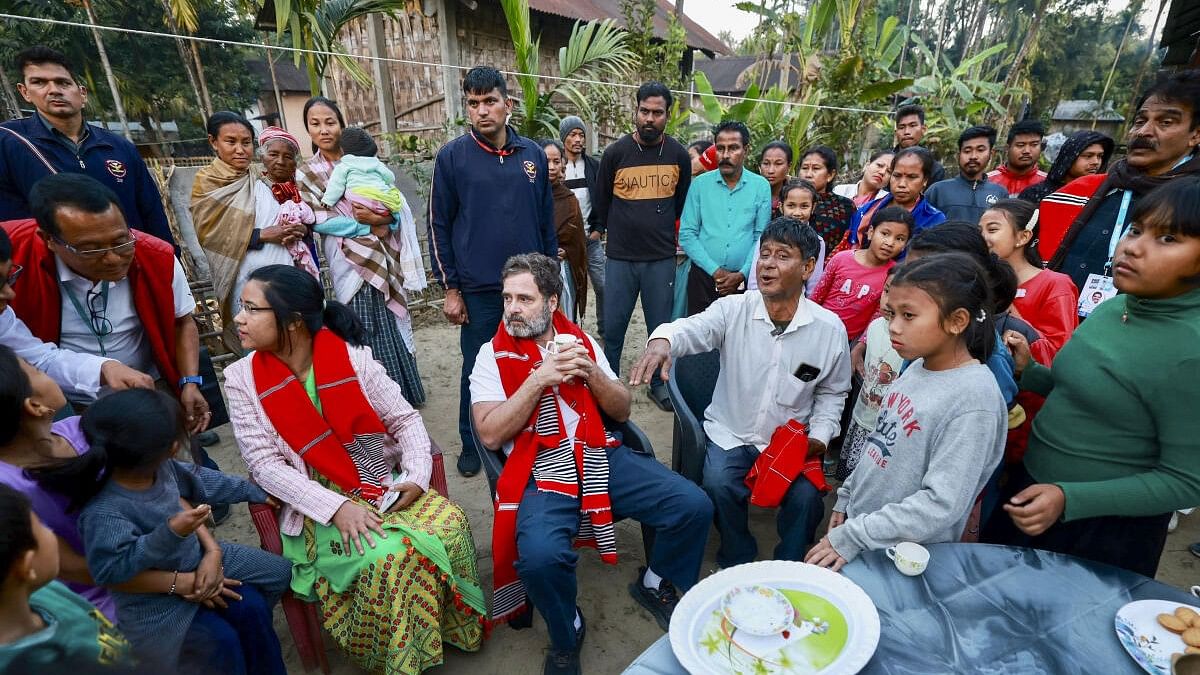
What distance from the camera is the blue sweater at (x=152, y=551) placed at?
1.50 metres

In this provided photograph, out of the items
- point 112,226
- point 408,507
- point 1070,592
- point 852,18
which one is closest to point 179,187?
point 112,226

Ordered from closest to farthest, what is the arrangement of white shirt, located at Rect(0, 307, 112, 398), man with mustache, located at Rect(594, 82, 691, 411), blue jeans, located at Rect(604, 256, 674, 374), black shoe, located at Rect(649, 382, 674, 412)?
white shirt, located at Rect(0, 307, 112, 398) < man with mustache, located at Rect(594, 82, 691, 411) < blue jeans, located at Rect(604, 256, 674, 374) < black shoe, located at Rect(649, 382, 674, 412)

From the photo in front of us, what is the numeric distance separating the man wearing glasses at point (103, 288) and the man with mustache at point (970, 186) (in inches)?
183

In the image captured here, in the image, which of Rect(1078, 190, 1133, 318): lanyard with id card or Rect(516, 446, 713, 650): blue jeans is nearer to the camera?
Rect(516, 446, 713, 650): blue jeans

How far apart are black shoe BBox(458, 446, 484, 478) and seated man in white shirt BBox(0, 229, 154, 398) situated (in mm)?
1774

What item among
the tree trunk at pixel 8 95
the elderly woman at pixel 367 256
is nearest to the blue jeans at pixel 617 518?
the elderly woman at pixel 367 256

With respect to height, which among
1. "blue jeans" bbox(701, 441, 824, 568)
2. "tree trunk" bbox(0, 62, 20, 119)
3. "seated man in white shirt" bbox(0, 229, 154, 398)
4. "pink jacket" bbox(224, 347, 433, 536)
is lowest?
"blue jeans" bbox(701, 441, 824, 568)

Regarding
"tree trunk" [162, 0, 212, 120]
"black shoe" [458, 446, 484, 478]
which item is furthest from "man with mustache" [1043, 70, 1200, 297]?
"tree trunk" [162, 0, 212, 120]

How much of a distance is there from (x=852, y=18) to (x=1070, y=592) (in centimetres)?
850

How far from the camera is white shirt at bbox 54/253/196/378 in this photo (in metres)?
2.24

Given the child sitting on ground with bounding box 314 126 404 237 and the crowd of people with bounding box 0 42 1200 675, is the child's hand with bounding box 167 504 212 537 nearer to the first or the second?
the crowd of people with bounding box 0 42 1200 675

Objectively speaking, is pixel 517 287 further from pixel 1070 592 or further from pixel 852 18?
pixel 852 18

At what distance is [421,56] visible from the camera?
912cm

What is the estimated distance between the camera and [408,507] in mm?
2182
